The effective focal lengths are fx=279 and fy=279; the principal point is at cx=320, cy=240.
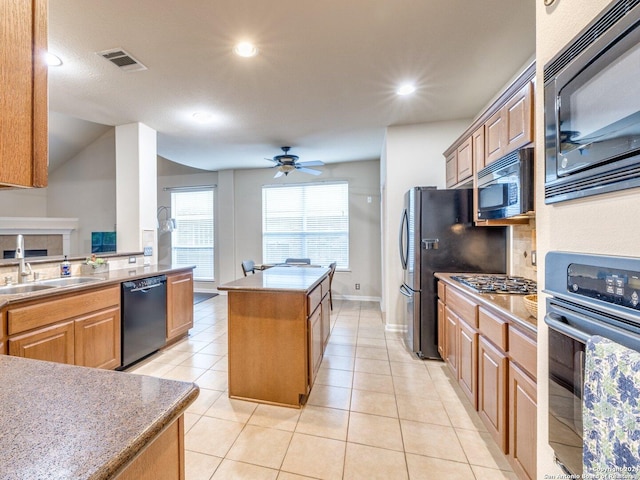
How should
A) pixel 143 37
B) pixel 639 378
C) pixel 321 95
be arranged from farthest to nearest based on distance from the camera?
pixel 321 95 → pixel 143 37 → pixel 639 378

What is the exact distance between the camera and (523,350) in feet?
4.32

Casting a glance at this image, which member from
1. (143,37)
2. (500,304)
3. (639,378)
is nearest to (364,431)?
(500,304)

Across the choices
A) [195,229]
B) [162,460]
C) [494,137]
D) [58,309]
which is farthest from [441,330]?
[195,229]

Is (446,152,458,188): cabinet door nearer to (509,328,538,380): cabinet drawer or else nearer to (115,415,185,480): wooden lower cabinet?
(509,328,538,380): cabinet drawer

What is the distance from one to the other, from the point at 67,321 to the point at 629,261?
3140 millimetres

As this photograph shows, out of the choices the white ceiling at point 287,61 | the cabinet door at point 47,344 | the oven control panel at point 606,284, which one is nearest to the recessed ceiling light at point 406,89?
the white ceiling at point 287,61

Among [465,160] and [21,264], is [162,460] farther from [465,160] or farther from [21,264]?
[465,160]

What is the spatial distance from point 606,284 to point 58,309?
307 cm

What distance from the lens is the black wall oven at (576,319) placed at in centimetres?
70

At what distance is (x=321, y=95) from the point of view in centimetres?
288

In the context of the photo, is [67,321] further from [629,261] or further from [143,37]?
[629,261]

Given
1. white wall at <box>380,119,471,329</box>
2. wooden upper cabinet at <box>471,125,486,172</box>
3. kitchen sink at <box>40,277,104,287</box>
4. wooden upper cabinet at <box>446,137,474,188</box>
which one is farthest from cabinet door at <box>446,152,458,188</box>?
kitchen sink at <box>40,277,104,287</box>

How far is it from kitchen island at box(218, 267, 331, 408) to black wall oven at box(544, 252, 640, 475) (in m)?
1.45

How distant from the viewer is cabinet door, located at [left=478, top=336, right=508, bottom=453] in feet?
4.92
